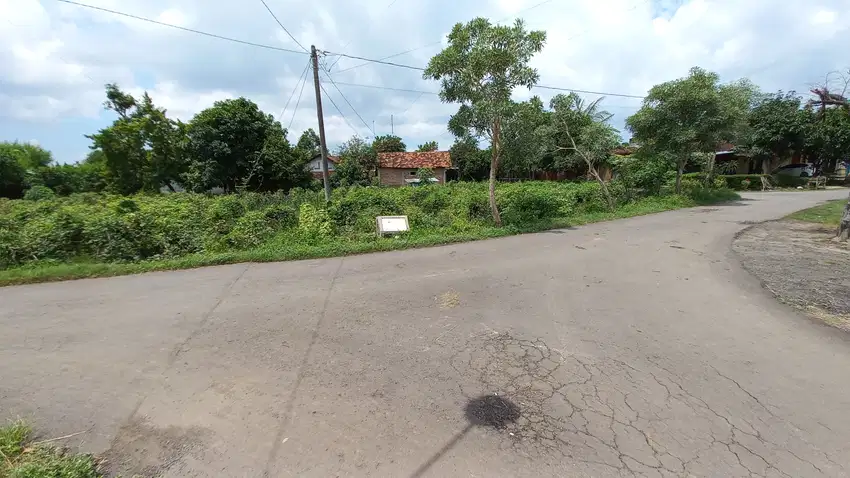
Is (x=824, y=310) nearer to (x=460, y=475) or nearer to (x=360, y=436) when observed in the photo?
(x=460, y=475)

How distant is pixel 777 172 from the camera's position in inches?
1272

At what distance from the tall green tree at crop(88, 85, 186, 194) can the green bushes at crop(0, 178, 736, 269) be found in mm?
16911

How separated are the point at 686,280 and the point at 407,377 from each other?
18.6 feet

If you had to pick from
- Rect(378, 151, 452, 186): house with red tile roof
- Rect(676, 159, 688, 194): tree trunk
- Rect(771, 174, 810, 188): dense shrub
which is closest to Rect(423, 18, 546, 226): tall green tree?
Rect(676, 159, 688, 194): tree trunk

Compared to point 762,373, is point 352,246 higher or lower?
higher

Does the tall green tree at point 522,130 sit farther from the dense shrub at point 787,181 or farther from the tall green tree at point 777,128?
the dense shrub at point 787,181

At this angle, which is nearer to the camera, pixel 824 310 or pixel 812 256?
pixel 824 310

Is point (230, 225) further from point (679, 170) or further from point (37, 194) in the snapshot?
point (37, 194)

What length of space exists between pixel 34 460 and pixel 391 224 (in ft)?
27.3

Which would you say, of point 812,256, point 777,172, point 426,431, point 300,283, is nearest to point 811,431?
point 426,431

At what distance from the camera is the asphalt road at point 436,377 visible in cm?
257

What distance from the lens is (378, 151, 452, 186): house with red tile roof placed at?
3328 centimetres

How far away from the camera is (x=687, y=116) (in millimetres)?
16328

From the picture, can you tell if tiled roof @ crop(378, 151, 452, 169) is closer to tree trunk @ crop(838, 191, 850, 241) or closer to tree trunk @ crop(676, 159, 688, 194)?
tree trunk @ crop(676, 159, 688, 194)
